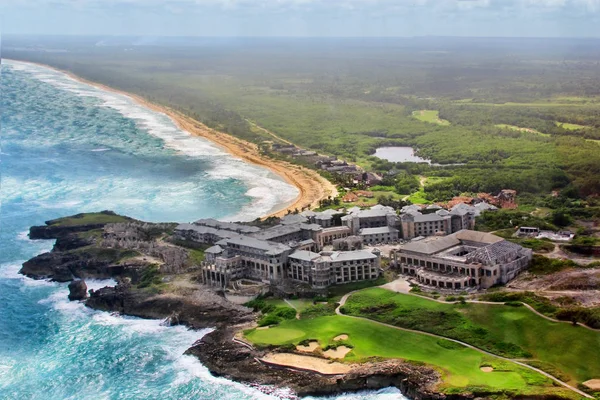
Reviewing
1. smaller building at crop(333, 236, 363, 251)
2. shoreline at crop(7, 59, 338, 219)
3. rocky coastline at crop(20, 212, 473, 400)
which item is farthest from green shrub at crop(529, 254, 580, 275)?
shoreline at crop(7, 59, 338, 219)

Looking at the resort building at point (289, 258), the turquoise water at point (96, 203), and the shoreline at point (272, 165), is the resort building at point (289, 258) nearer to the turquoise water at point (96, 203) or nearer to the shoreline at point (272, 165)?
the turquoise water at point (96, 203)

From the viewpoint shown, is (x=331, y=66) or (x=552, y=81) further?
(x=331, y=66)

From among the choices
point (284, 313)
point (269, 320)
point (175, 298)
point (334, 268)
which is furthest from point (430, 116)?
point (269, 320)

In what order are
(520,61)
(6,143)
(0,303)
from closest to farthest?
1. (0,303)
2. (6,143)
3. (520,61)

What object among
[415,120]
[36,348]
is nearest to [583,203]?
[36,348]

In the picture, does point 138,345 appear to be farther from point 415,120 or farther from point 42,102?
point 42,102

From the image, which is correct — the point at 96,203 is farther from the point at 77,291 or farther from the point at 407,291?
the point at 407,291
